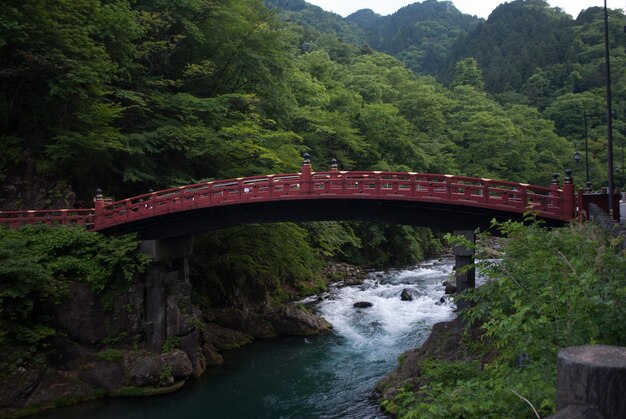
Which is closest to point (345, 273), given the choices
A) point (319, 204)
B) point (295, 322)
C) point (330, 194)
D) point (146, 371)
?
point (295, 322)

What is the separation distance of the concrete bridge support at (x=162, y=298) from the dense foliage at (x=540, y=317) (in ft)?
42.6

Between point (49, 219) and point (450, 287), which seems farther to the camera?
point (450, 287)

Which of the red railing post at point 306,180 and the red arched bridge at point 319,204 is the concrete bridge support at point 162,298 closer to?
the red arched bridge at point 319,204

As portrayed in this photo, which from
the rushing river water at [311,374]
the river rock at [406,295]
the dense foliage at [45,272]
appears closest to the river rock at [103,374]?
the rushing river water at [311,374]

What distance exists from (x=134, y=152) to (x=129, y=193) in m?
3.80

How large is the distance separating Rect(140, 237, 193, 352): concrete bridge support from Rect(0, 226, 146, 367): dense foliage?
2.37 feet

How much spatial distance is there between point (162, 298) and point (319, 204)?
7.44 m

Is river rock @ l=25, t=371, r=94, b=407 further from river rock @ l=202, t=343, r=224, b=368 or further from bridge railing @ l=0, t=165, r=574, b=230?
bridge railing @ l=0, t=165, r=574, b=230

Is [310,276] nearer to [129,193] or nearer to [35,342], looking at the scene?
[129,193]

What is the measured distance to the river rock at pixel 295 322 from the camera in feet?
76.9

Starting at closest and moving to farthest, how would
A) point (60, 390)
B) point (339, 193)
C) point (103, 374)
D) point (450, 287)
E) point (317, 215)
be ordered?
point (60, 390) → point (103, 374) → point (339, 193) → point (317, 215) → point (450, 287)

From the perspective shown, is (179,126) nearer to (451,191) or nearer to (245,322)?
(245,322)

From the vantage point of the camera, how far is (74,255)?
18.6 metres

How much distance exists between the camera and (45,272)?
55.8 feet
